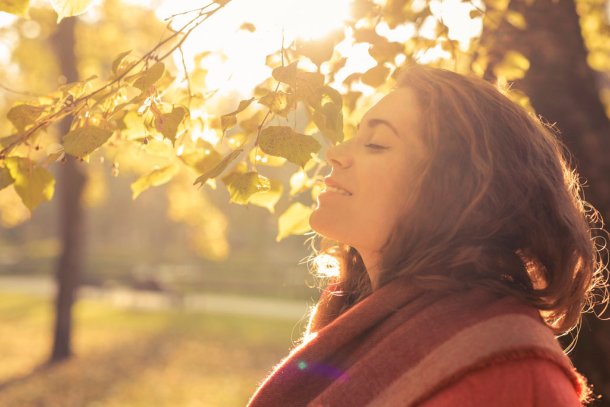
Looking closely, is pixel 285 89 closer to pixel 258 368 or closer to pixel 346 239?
pixel 346 239

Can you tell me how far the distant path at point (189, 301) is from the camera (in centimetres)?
1783

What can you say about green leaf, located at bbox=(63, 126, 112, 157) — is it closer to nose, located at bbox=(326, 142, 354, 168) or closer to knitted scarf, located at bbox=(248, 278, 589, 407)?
nose, located at bbox=(326, 142, 354, 168)

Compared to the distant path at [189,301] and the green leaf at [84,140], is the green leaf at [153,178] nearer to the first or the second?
the green leaf at [84,140]

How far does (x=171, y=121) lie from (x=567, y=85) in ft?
7.47

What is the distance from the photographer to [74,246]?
1122 cm

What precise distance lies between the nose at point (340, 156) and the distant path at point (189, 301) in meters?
14.4

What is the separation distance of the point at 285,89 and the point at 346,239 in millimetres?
466

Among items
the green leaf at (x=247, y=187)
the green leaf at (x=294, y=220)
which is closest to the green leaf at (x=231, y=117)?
the green leaf at (x=247, y=187)

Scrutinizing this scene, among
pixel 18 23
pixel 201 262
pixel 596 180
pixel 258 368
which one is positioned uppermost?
pixel 18 23

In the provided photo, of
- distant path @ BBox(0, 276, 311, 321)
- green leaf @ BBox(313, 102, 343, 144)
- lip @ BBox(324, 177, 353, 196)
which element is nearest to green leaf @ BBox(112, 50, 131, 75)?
green leaf @ BBox(313, 102, 343, 144)

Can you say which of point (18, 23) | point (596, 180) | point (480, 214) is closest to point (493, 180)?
point (480, 214)

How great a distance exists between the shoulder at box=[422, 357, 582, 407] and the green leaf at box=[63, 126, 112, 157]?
1.00m

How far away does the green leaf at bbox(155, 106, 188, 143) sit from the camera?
1854mm

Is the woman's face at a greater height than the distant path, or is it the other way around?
the woman's face
